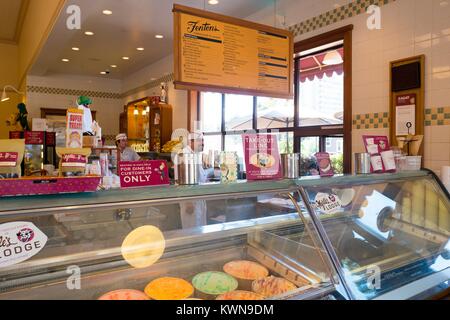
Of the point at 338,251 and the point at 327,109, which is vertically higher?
the point at 327,109

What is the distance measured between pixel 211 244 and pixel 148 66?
733 centimetres

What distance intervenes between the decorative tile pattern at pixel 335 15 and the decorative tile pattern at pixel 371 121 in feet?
3.68

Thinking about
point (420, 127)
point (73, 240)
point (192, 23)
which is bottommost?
point (73, 240)

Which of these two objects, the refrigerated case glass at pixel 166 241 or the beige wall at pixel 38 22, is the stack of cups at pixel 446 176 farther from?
the beige wall at pixel 38 22

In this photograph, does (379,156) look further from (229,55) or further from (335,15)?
(335,15)

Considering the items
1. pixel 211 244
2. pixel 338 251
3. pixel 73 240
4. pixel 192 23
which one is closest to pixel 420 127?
pixel 338 251

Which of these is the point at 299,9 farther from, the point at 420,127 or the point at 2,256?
the point at 2,256

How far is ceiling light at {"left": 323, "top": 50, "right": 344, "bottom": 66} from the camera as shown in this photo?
13.9 feet

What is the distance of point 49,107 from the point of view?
355 inches

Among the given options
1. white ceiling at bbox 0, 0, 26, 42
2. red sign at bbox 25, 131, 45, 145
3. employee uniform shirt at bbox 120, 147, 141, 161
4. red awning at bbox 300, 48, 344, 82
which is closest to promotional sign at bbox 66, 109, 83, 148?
red awning at bbox 300, 48, 344, 82

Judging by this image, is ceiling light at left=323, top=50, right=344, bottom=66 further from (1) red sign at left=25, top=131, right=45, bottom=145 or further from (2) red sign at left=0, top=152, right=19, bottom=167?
(1) red sign at left=25, top=131, right=45, bottom=145

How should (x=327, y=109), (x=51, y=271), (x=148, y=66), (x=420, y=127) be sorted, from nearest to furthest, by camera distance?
(x=51, y=271)
(x=420, y=127)
(x=327, y=109)
(x=148, y=66)

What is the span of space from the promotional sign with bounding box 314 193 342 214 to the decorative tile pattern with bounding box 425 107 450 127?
1.78 metres

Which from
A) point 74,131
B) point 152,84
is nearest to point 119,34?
point 152,84
